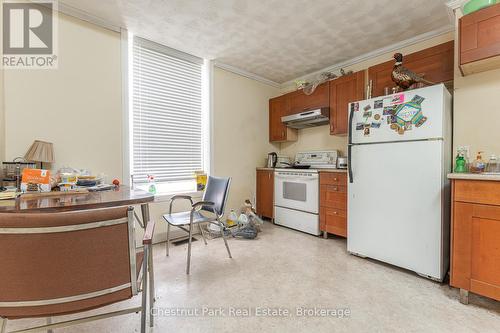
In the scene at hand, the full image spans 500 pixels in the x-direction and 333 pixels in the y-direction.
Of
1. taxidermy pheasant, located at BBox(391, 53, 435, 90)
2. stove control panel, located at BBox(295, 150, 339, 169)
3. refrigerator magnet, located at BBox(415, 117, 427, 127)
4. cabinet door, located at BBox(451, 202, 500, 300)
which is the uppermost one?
taxidermy pheasant, located at BBox(391, 53, 435, 90)

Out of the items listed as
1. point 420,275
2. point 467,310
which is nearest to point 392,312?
point 467,310

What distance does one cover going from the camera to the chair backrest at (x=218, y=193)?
230cm

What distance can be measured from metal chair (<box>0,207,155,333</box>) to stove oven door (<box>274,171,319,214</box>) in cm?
251

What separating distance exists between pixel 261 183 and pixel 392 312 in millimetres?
2564

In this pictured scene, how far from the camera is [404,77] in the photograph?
2182mm

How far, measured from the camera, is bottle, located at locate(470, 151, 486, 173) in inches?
72.6

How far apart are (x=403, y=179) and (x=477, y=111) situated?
31.7 inches

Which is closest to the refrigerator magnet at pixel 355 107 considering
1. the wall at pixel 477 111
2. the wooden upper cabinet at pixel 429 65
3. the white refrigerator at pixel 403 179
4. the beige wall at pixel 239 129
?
the white refrigerator at pixel 403 179

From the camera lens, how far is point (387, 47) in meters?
2.86

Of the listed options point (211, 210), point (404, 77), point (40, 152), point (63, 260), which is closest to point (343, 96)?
point (404, 77)

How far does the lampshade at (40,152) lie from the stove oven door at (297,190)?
273 cm

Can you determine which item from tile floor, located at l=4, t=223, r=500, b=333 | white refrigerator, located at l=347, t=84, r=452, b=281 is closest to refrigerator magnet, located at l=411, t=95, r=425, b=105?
white refrigerator, located at l=347, t=84, r=452, b=281

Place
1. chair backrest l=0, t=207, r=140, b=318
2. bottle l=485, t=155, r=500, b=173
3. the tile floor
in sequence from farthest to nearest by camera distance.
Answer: bottle l=485, t=155, r=500, b=173, the tile floor, chair backrest l=0, t=207, r=140, b=318

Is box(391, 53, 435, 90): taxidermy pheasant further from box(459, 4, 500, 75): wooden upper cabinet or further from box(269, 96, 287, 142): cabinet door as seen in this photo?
box(269, 96, 287, 142): cabinet door
